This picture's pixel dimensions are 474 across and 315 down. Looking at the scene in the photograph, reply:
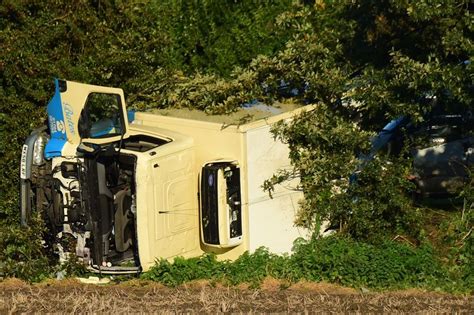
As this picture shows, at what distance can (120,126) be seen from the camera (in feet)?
37.4

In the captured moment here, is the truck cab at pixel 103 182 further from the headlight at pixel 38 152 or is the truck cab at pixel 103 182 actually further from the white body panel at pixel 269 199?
the white body panel at pixel 269 199

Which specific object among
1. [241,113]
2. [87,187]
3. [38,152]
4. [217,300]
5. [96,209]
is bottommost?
[217,300]

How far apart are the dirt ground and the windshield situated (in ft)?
6.39

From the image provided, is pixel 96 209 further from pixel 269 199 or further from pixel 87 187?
pixel 269 199

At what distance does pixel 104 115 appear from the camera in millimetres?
11773

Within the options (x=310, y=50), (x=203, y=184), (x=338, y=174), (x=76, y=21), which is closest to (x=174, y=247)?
(x=203, y=184)

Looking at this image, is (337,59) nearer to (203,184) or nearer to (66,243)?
(203,184)

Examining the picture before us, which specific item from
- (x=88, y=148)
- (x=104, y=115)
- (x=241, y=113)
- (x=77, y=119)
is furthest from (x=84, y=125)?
(x=241, y=113)

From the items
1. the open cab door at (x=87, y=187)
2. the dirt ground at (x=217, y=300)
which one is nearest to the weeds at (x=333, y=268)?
the dirt ground at (x=217, y=300)

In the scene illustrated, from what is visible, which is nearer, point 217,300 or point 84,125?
point 217,300

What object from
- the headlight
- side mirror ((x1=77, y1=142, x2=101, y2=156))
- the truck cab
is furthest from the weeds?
the headlight

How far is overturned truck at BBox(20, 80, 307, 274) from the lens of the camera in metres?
→ 10.9

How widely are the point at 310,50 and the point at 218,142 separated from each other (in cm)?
202

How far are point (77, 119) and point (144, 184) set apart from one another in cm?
133
